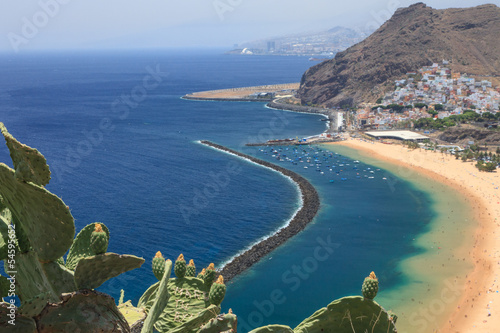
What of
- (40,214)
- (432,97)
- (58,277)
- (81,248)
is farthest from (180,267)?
(432,97)

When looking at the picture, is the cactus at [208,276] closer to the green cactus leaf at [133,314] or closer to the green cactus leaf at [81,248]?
the green cactus leaf at [133,314]

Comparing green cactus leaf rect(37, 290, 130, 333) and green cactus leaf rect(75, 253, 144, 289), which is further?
green cactus leaf rect(75, 253, 144, 289)

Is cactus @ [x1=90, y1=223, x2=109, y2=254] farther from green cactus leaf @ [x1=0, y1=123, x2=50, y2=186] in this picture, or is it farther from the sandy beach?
the sandy beach

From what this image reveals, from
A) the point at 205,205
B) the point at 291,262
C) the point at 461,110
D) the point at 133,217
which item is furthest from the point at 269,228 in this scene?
the point at 461,110

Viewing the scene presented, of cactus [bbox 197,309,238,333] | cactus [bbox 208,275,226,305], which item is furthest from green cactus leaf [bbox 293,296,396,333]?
cactus [bbox 197,309,238,333]

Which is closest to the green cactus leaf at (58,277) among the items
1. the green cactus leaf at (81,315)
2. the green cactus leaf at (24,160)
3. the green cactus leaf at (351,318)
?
the green cactus leaf at (81,315)

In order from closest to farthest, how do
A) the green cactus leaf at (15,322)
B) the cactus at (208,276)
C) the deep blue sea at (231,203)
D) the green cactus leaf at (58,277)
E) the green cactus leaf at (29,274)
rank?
the green cactus leaf at (15,322), the green cactus leaf at (29,274), the green cactus leaf at (58,277), the cactus at (208,276), the deep blue sea at (231,203)

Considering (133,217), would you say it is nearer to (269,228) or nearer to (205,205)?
(205,205)
